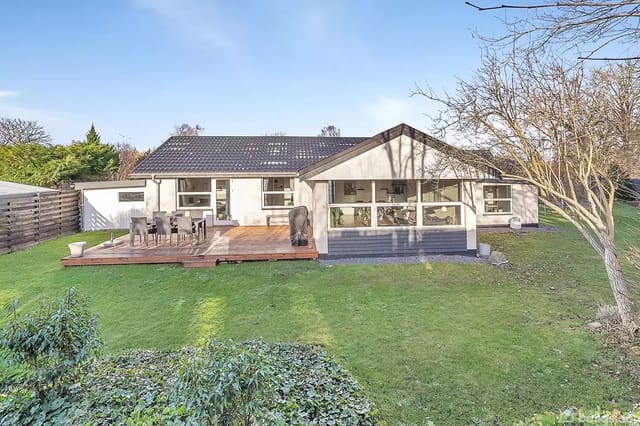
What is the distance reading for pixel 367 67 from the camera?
49.8 feet

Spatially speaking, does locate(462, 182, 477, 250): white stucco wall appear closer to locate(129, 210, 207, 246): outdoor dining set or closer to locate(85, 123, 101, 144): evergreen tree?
locate(129, 210, 207, 246): outdoor dining set

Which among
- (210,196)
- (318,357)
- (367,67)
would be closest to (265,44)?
(367,67)

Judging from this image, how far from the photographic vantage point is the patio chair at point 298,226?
10.3m

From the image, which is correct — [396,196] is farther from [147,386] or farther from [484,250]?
[147,386]

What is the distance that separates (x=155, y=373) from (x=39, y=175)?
1862 centimetres

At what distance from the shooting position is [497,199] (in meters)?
15.1

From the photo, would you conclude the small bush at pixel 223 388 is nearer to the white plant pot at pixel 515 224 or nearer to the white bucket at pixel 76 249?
the white bucket at pixel 76 249

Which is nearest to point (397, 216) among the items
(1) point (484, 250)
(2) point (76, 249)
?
(1) point (484, 250)

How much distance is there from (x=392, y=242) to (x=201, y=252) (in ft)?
18.0

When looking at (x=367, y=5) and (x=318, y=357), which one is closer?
(x=318, y=357)

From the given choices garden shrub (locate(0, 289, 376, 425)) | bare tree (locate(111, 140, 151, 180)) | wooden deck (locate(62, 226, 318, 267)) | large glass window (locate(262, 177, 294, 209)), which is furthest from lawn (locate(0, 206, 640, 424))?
bare tree (locate(111, 140, 151, 180))

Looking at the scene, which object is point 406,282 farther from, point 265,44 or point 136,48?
point 136,48

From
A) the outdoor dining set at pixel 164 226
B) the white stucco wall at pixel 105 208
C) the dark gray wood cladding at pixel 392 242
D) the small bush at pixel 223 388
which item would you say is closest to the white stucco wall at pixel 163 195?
the white stucco wall at pixel 105 208

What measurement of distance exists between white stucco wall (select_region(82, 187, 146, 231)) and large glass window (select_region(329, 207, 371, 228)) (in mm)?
9581
